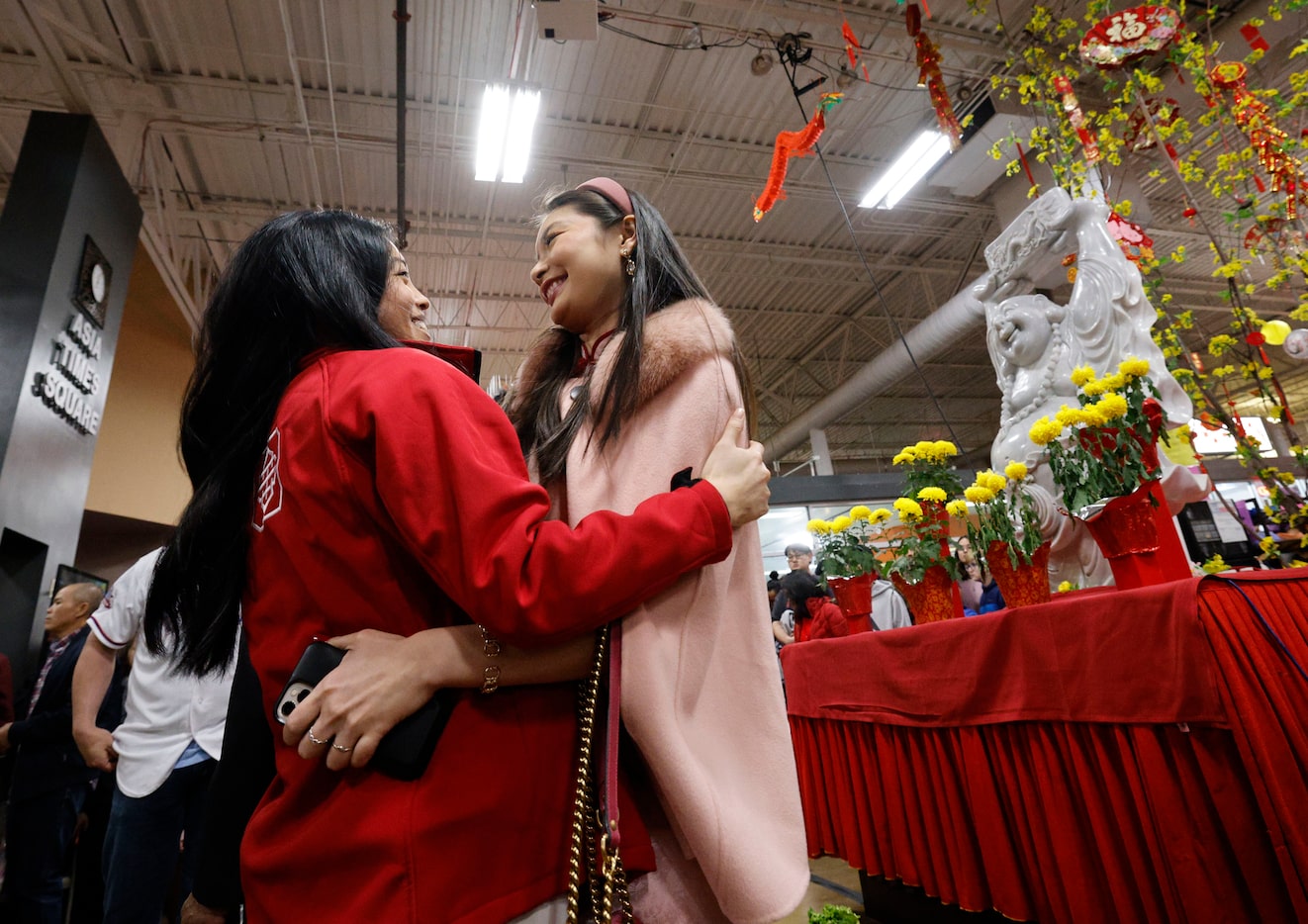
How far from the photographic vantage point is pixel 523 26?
16.8ft

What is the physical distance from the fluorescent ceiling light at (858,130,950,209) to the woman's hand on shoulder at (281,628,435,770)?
599cm

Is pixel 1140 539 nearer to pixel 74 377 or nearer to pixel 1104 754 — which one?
pixel 1104 754

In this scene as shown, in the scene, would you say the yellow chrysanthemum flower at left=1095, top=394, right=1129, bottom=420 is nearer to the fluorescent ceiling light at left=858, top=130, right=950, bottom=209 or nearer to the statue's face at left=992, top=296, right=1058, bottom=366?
the statue's face at left=992, top=296, right=1058, bottom=366

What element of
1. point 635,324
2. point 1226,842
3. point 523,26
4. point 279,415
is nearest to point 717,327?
point 635,324

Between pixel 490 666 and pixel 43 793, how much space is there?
10.2ft

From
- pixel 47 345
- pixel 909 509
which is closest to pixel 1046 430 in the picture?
pixel 909 509

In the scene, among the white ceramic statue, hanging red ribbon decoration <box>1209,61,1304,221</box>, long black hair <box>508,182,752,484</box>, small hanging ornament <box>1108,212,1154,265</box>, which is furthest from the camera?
small hanging ornament <box>1108,212,1154,265</box>

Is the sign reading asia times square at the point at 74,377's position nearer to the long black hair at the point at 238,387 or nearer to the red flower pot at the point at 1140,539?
the long black hair at the point at 238,387

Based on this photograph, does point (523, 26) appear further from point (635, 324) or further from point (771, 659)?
point (771, 659)

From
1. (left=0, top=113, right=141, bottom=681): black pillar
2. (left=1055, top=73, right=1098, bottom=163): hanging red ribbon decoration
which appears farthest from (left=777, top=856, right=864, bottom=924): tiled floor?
(left=0, top=113, right=141, bottom=681): black pillar

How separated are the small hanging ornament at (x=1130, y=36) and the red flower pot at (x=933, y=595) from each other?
2400 millimetres

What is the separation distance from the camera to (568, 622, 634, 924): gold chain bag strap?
65 centimetres

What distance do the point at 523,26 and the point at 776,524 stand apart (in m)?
7.23

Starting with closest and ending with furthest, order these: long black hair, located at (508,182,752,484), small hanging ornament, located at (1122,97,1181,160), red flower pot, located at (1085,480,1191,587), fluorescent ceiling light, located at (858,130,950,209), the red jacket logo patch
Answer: the red jacket logo patch
long black hair, located at (508,182,752,484)
red flower pot, located at (1085,480,1191,587)
small hanging ornament, located at (1122,97,1181,160)
fluorescent ceiling light, located at (858,130,950,209)
